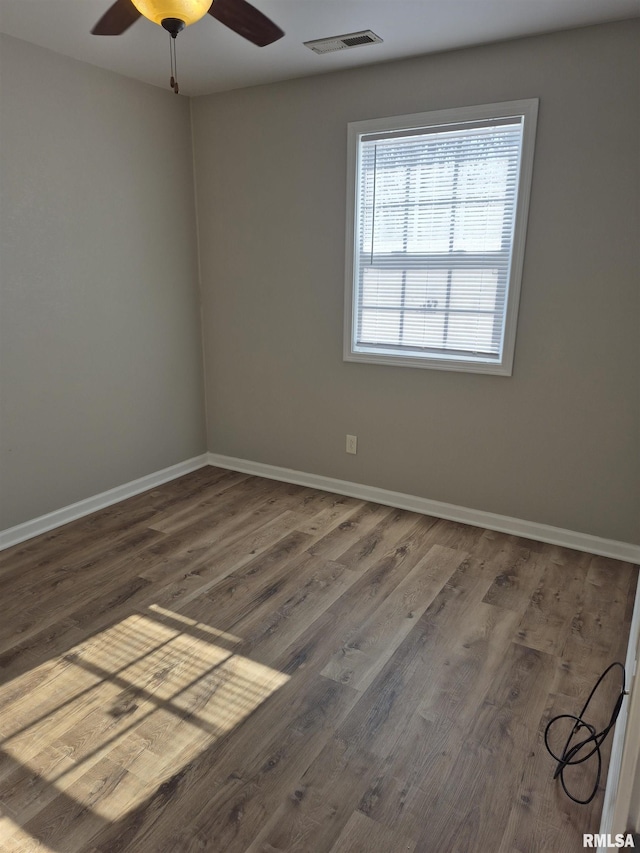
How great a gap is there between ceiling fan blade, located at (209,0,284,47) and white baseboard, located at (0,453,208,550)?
264 cm

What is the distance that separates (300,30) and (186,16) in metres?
1.23

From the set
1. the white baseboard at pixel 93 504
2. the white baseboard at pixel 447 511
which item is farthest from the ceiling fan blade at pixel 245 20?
the white baseboard at pixel 93 504

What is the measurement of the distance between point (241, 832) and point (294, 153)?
3428 millimetres

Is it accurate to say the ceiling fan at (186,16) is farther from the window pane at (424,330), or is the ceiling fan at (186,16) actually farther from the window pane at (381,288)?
the window pane at (424,330)

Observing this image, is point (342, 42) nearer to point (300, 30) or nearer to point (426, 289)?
point (300, 30)

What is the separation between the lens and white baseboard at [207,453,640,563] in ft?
9.91

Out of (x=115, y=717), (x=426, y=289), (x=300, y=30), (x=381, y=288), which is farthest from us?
(x=381, y=288)

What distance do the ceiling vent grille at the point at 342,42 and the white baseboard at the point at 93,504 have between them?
9.02ft

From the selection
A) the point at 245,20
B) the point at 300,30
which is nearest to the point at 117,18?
the point at 245,20

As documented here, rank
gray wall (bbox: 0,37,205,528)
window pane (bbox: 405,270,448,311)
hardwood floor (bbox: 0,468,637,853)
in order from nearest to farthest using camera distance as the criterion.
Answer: hardwood floor (bbox: 0,468,637,853)
gray wall (bbox: 0,37,205,528)
window pane (bbox: 405,270,448,311)

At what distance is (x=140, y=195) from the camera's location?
11.7ft

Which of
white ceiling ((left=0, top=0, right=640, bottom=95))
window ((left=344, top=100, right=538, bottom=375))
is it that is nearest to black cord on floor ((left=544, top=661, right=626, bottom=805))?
window ((left=344, top=100, right=538, bottom=375))

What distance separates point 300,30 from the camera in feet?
8.61

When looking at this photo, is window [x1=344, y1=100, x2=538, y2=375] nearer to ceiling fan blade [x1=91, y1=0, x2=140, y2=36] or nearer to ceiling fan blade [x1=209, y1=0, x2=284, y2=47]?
ceiling fan blade [x1=209, y1=0, x2=284, y2=47]
